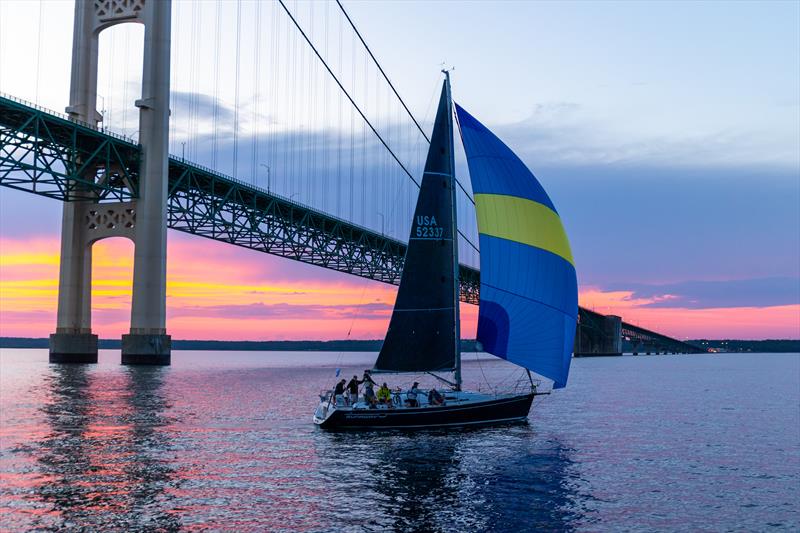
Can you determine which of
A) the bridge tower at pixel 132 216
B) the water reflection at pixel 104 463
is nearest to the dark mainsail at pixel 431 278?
the water reflection at pixel 104 463

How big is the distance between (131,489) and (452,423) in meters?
11.1

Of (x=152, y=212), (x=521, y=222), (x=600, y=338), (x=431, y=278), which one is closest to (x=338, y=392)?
(x=431, y=278)

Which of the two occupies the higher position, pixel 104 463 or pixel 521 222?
pixel 521 222

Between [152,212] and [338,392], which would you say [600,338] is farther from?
[338,392]

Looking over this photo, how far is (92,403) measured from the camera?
34.9m

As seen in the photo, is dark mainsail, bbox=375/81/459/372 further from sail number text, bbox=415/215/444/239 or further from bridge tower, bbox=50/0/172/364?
bridge tower, bbox=50/0/172/364

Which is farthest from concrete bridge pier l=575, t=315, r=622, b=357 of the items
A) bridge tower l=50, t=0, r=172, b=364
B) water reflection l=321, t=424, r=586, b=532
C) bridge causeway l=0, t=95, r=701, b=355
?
water reflection l=321, t=424, r=586, b=532

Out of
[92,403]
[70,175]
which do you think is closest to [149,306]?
[70,175]

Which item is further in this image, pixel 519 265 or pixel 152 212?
pixel 152 212

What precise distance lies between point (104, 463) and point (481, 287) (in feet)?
38.5

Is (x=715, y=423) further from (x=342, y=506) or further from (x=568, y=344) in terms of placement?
(x=342, y=506)

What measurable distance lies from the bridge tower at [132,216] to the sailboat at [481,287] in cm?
3554

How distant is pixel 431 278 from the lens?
2575 centimetres

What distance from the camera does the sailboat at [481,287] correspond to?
24547 millimetres
